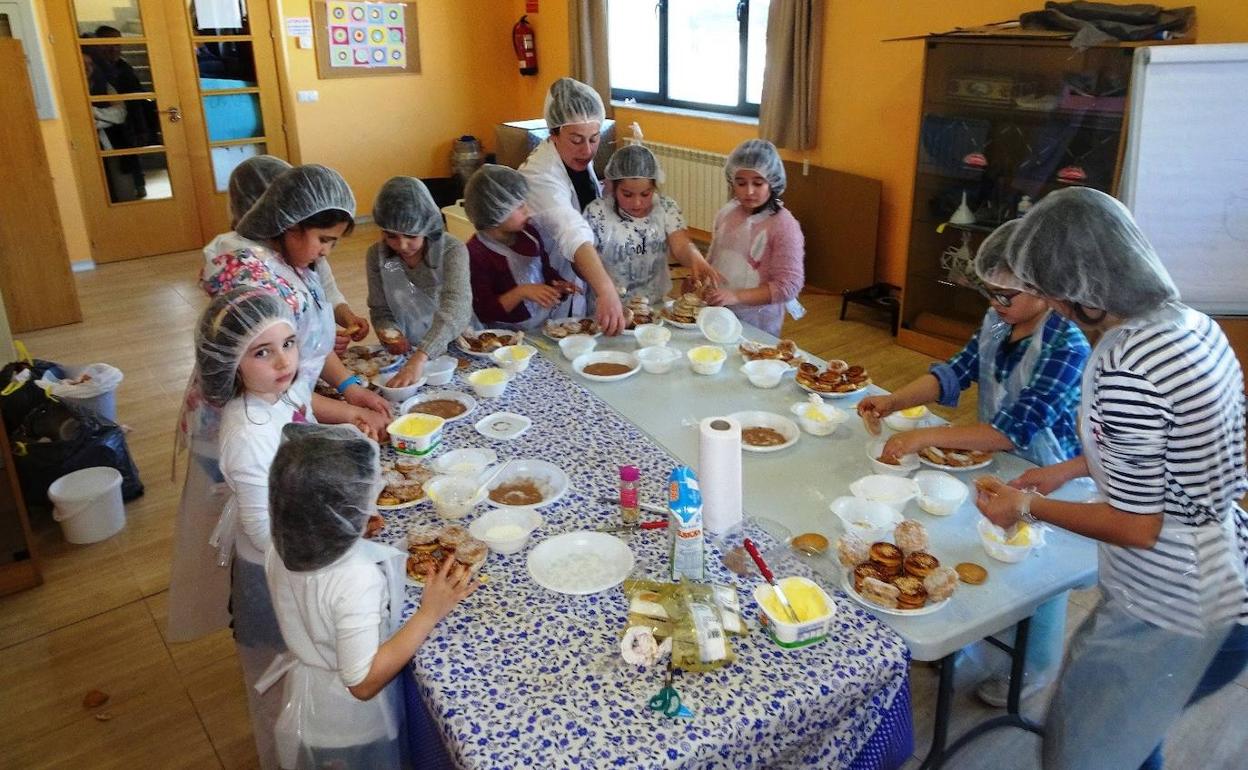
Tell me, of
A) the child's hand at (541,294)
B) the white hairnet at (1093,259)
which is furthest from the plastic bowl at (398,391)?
the white hairnet at (1093,259)

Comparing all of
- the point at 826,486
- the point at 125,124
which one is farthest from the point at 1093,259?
the point at 125,124

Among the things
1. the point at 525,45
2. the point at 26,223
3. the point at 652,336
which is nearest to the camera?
the point at 652,336

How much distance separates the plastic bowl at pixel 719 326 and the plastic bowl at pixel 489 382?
72cm

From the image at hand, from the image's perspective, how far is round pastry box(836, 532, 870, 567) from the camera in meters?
1.73

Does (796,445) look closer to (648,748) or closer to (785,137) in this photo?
(648,748)

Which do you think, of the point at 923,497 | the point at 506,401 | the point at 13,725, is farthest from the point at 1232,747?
the point at 13,725

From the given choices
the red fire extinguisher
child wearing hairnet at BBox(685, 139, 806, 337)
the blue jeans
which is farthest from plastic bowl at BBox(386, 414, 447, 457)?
the red fire extinguisher

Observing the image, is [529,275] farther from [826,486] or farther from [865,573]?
[865,573]

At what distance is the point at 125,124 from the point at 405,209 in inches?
214

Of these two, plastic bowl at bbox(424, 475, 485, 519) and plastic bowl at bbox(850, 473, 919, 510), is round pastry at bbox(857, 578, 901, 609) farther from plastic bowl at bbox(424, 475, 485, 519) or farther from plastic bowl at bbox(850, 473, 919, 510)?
plastic bowl at bbox(424, 475, 485, 519)

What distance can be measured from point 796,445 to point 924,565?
624 millimetres

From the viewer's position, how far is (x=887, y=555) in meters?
1.72

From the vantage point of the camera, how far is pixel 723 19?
6.51m

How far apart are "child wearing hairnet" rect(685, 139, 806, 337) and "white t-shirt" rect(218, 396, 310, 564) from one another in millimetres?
1721
